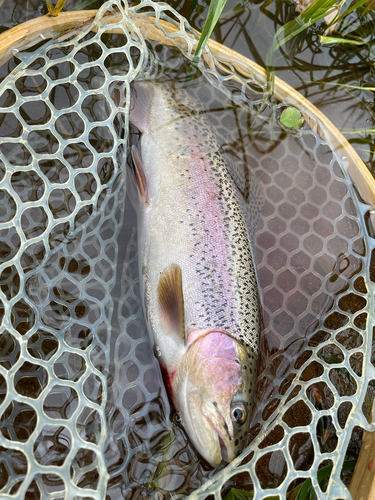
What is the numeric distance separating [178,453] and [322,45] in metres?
3.26

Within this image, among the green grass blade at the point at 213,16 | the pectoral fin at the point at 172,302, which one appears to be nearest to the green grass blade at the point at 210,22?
the green grass blade at the point at 213,16

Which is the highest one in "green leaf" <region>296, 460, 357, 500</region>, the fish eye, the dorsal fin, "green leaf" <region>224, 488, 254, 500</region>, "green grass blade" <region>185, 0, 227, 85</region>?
"green grass blade" <region>185, 0, 227, 85</region>

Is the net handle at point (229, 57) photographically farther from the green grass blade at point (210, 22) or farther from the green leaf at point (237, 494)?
the green leaf at point (237, 494)

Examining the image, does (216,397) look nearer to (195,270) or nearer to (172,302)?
(172,302)

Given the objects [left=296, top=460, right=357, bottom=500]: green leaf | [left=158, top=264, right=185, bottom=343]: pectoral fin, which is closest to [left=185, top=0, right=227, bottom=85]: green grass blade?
[left=158, top=264, right=185, bottom=343]: pectoral fin

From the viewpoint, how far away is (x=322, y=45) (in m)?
3.17

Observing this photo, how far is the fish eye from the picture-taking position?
1.90 meters

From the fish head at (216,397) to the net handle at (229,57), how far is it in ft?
4.36

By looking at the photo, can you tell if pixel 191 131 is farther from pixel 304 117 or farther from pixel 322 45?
pixel 322 45

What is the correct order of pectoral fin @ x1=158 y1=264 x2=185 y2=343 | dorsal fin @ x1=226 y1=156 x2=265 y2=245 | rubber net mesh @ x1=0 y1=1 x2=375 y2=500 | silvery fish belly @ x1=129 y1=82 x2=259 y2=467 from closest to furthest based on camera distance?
rubber net mesh @ x1=0 y1=1 x2=375 y2=500 < silvery fish belly @ x1=129 y1=82 x2=259 y2=467 < pectoral fin @ x1=158 y1=264 x2=185 y2=343 < dorsal fin @ x1=226 y1=156 x2=265 y2=245

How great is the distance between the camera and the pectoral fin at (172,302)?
2055 mm

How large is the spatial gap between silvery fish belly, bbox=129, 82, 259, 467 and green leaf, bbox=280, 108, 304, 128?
52 cm

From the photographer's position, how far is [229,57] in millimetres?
2455

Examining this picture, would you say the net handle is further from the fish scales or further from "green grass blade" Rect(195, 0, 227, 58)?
the fish scales
